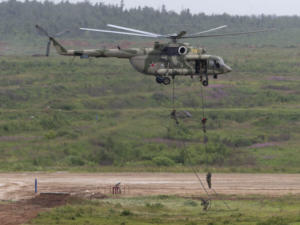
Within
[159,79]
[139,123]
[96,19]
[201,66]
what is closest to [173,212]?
[159,79]

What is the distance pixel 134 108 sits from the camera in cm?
6706

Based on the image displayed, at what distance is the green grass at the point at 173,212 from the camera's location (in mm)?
37375

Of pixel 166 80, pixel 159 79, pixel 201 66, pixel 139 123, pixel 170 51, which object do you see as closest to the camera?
→ pixel 166 80

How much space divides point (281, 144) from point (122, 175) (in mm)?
17708

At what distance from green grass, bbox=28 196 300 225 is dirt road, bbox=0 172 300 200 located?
2.37 m

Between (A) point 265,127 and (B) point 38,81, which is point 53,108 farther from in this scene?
(A) point 265,127

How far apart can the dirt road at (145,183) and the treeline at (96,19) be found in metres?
92.2

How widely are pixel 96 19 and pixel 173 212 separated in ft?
429

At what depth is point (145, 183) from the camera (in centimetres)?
4997

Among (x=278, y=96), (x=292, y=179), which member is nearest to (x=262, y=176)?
(x=292, y=179)

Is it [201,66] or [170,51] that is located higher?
[170,51]

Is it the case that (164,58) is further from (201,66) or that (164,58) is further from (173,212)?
(173,212)

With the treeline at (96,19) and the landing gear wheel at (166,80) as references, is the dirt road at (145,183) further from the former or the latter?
the treeline at (96,19)

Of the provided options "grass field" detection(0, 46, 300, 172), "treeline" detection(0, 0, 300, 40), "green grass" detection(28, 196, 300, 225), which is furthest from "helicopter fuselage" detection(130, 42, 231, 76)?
"treeline" detection(0, 0, 300, 40)
